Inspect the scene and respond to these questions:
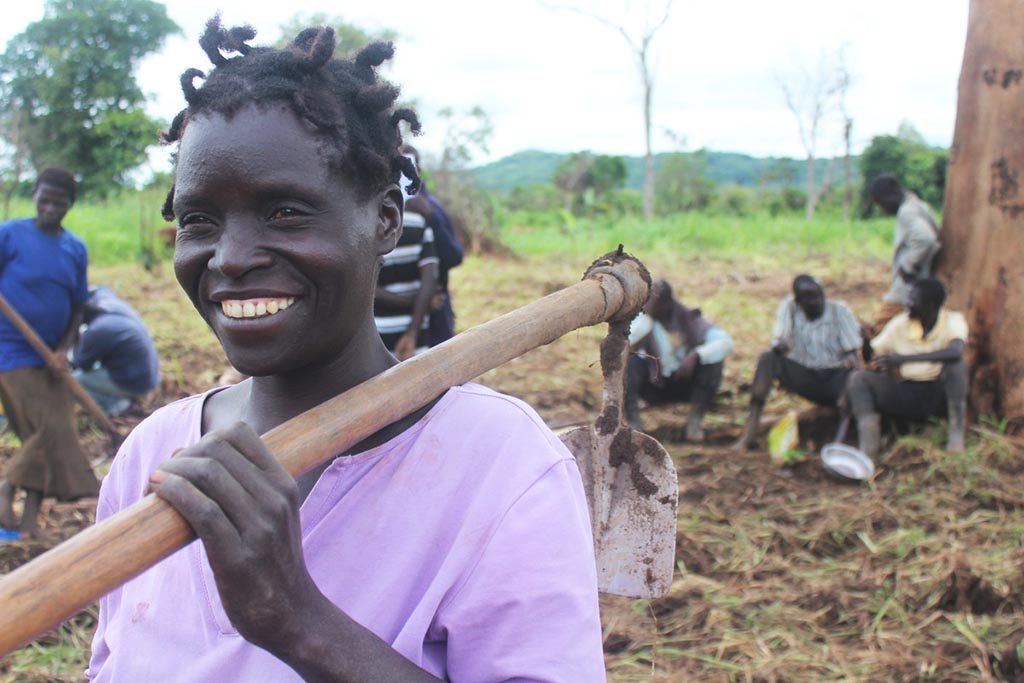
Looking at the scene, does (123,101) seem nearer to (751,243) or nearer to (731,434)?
(751,243)

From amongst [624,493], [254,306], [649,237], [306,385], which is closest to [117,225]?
[649,237]

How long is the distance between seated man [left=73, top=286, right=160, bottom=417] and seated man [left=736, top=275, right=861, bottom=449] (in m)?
3.37

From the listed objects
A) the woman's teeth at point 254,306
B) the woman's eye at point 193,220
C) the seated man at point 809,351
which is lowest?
the seated man at point 809,351

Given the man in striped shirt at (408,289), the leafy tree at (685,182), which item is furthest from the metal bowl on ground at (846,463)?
the leafy tree at (685,182)

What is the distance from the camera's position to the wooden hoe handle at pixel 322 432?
0.75 meters

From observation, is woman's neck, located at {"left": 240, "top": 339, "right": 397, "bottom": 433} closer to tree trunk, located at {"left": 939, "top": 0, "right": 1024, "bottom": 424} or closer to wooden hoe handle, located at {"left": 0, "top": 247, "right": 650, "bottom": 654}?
wooden hoe handle, located at {"left": 0, "top": 247, "right": 650, "bottom": 654}

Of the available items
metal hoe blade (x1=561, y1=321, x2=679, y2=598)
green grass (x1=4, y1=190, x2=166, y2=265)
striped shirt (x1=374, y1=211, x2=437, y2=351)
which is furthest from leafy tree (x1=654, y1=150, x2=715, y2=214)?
metal hoe blade (x1=561, y1=321, x2=679, y2=598)

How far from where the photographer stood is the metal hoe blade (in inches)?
63.3

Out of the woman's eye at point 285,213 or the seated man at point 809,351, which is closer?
the woman's eye at point 285,213

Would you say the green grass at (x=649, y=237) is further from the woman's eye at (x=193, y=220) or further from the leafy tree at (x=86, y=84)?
the woman's eye at (x=193, y=220)

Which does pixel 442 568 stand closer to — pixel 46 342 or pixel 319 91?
pixel 319 91

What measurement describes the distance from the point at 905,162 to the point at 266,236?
2655 cm

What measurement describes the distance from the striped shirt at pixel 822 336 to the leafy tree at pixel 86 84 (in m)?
14.3

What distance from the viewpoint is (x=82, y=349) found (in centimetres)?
509
